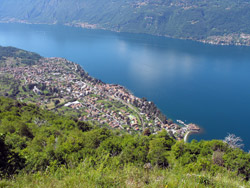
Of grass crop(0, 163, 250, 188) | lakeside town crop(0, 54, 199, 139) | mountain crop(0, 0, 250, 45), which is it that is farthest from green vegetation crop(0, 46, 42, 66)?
mountain crop(0, 0, 250, 45)

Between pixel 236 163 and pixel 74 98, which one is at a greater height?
pixel 236 163

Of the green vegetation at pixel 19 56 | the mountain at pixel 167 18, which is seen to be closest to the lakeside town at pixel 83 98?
the green vegetation at pixel 19 56

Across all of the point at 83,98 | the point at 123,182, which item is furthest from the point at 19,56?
the point at 123,182

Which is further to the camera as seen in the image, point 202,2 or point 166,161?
point 202,2

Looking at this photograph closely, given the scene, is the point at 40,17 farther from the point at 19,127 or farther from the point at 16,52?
the point at 19,127

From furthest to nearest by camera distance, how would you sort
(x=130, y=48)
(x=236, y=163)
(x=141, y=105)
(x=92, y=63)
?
1. (x=130, y=48)
2. (x=92, y=63)
3. (x=141, y=105)
4. (x=236, y=163)

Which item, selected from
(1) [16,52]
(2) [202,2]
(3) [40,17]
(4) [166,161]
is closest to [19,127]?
(4) [166,161]

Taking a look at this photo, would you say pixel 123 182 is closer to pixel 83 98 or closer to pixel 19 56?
pixel 83 98
